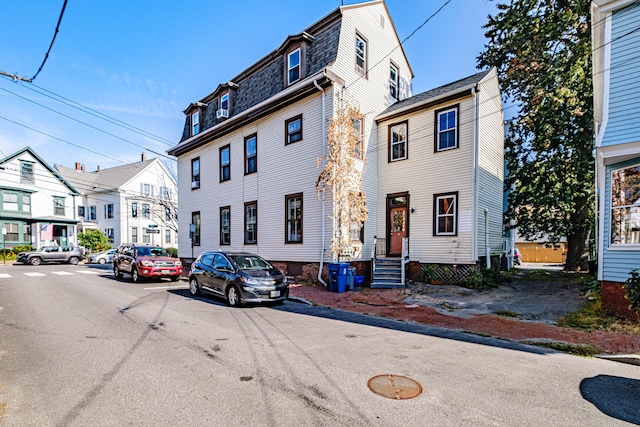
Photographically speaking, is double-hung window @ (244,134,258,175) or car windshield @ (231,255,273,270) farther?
double-hung window @ (244,134,258,175)

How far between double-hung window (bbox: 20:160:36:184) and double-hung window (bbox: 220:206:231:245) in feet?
89.0

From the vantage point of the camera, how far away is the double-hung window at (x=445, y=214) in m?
13.4

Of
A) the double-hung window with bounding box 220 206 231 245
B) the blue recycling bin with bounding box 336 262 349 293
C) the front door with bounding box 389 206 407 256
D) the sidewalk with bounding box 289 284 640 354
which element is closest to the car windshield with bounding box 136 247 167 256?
the double-hung window with bounding box 220 206 231 245

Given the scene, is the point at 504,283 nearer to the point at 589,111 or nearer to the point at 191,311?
the point at 589,111

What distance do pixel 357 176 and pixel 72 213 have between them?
36.0 meters

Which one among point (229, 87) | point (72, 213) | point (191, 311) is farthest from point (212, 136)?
point (72, 213)

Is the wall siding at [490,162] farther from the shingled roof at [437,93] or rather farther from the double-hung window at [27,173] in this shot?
the double-hung window at [27,173]

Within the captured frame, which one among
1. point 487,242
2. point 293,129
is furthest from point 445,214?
point 293,129

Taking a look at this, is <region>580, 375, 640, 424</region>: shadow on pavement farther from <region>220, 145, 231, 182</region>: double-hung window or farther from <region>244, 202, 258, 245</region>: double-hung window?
<region>220, 145, 231, 182</region>: double-hung window

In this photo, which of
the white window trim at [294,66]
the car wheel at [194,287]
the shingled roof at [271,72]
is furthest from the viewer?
the white window trim at [294,66]

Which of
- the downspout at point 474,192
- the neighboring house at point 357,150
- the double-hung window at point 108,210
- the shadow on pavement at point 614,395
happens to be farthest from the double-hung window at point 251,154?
the double-hung window at point 108,210

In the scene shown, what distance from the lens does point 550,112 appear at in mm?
16938

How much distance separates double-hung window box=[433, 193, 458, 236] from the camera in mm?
13398

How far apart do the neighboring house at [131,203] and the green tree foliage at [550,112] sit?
32.5 meters
